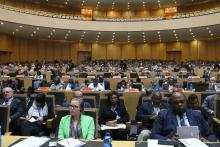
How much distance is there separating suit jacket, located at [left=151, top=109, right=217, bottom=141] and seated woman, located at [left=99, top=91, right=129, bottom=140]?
191 centimetres

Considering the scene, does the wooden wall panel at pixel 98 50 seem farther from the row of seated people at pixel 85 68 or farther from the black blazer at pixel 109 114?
the black blazer at pixel 109 114

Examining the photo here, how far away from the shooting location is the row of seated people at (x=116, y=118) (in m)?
3.99

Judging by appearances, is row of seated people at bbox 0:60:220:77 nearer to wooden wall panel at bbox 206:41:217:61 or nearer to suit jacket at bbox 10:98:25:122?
suit jacket at bbox 10:98:25:122

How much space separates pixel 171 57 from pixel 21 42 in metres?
17.0

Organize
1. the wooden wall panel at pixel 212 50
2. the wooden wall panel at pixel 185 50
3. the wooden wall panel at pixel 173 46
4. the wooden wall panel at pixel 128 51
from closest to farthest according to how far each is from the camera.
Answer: the wooden wall panel at pixel 212 50 < the wooden wall panel at pixel 185 50 < the wooden wall panel at pixel 173 46 < the wooden wall panel at pixel 128 51

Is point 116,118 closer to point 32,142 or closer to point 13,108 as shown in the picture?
point 13,108

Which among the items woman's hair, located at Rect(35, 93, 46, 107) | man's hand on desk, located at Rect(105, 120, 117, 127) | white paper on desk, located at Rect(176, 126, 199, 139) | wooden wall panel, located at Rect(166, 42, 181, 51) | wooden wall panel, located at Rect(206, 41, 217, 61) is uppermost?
wooden wall panel, located at Rect(166, 42, 181, 51)

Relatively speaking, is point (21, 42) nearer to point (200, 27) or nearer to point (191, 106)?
point (200, 27)

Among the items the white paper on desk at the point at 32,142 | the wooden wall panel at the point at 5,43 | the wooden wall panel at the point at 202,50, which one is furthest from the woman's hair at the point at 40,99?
the wooden wall panel at the point at 202,50

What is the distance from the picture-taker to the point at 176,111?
3.99 metres

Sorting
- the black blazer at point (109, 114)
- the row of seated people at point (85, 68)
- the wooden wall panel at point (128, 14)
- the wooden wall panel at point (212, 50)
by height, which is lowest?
the black blazer at point (109, 114)

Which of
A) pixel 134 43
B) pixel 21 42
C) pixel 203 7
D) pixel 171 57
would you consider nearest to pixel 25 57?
pixel 21 42

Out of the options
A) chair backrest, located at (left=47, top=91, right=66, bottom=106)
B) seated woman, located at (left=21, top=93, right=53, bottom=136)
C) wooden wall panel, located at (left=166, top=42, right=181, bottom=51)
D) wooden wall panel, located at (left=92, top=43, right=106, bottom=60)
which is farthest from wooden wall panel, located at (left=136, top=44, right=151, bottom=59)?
seated woman, located at (left=21, top=93, right=53, bottom=136)

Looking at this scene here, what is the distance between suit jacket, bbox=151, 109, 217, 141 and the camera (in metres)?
3.97
